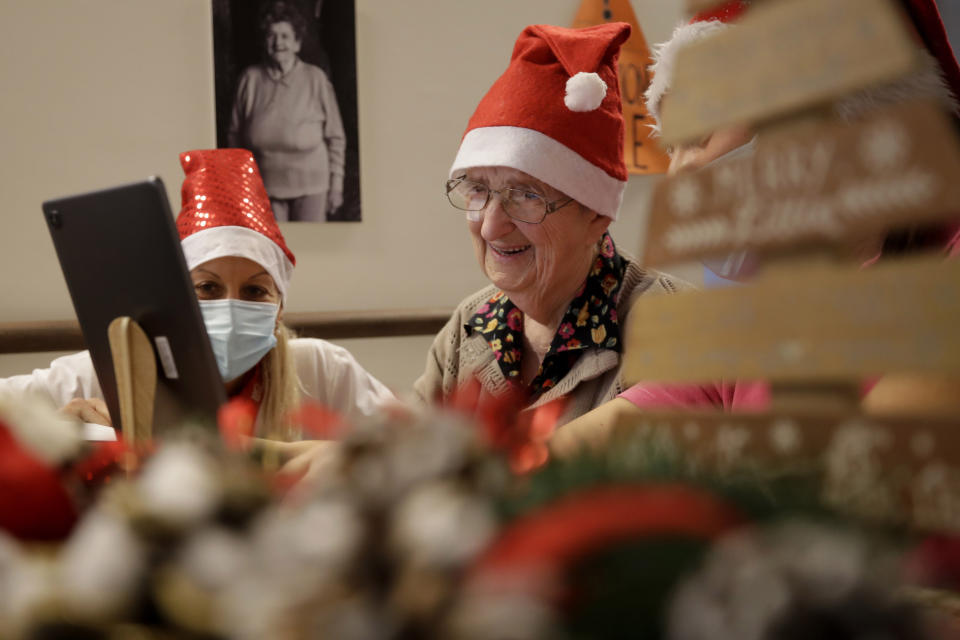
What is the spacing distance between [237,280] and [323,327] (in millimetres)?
963

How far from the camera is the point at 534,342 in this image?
154 centimetres

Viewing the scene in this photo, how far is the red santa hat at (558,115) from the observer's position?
142 centimetres

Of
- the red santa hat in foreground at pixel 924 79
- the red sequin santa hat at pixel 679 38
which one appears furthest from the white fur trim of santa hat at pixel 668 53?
the red santa hat in foreground at pixel 924 79

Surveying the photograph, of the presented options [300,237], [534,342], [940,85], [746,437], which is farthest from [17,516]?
[300,237]

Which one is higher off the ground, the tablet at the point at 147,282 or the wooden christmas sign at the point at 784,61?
the wooden christmas sign at the point at 784,61

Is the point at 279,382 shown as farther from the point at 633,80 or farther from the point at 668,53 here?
the point at 633,80

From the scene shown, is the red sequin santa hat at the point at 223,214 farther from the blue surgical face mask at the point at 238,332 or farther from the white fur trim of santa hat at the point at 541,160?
the white fur trim of santa hat at the point at 541,160

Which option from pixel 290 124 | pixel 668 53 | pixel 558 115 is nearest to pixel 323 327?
pixel 290 124

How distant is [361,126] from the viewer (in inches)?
101

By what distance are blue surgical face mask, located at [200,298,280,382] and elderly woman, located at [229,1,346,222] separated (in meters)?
1.04

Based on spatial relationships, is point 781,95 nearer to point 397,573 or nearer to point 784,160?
point 784,160

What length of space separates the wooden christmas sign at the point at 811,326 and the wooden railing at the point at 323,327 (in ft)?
6.88

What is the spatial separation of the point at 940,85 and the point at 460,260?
2.08 metres

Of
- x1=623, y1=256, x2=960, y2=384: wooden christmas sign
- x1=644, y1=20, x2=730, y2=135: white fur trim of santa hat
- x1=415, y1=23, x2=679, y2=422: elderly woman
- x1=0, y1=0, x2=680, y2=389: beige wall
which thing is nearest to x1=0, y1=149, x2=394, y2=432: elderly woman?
x1=415, y1=23, x2=679, y2=422: elderly woman
